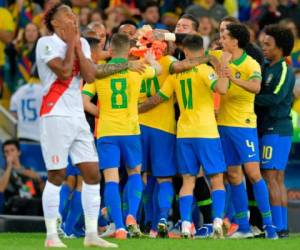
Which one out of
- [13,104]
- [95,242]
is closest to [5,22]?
[13,104]

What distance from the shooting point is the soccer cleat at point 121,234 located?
15.5 meters

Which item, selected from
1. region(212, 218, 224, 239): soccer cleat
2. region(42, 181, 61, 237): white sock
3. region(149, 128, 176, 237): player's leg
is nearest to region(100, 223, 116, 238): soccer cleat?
region(149, 128, 176, 237): player's leg

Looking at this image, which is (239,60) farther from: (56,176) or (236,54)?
(56,176)

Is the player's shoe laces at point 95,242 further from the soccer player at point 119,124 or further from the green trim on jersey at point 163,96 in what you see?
the green trim on jersey at point 163,96

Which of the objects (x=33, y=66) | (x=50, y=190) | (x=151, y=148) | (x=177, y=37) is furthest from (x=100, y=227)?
(x=33, y=66)

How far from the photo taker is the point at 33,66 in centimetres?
2239

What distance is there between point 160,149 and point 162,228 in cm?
97

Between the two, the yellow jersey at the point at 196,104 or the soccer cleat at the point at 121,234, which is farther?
the yellow jersey at the point at 196,104

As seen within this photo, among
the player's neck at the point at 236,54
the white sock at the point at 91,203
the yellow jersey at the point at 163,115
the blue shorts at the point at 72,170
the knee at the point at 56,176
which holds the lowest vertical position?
the white sock at the point at 91,203

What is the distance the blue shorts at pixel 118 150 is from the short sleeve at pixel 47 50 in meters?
2.37

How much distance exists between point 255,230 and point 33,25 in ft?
24.4

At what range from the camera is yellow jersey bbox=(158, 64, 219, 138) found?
52.3 ft

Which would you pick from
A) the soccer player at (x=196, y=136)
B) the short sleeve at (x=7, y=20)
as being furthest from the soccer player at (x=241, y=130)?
the short sleeve at (x=7, y=20)

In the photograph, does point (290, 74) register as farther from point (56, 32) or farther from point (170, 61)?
point (56, 32)
